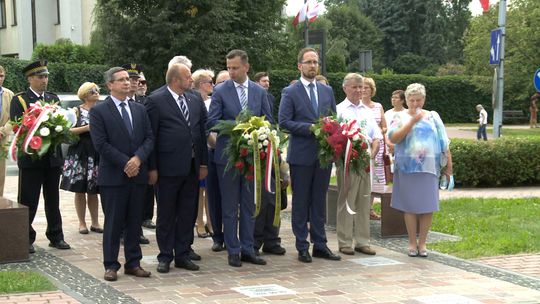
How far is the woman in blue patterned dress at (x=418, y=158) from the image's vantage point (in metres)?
8.83

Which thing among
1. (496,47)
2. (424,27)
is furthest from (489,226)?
(424,27)

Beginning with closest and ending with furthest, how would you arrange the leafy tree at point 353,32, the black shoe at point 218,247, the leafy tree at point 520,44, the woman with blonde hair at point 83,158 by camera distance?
the black shoe at point 218,247 → the woman with blonde hair at point 83,158 → the leafy tree at point 520,44 → the leafy tree at point 353,32

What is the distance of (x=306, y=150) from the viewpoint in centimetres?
853

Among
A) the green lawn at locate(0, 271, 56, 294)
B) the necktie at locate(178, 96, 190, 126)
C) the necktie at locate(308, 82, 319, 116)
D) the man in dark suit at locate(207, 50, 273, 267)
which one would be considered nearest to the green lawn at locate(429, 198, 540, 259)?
the necktie at locate(308, 82, 319, 116)

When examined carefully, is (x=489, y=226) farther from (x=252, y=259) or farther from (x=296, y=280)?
(x=296, y=280)

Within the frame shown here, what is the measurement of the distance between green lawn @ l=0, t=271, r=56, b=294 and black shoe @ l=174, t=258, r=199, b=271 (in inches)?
53.0

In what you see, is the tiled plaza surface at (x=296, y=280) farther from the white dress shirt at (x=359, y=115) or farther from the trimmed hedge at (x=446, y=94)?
the trimmed hedge at (x=446, y=94)

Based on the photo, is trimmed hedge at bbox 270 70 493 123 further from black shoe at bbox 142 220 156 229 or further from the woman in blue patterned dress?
the woman in blue patterned dress

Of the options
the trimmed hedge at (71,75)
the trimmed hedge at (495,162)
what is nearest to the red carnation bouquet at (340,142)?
the trimmed hedge at (495,162)

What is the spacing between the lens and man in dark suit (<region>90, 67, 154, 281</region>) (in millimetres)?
7461

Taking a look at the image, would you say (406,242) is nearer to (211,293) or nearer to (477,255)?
(477,255)

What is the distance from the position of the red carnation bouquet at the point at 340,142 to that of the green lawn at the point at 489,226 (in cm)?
166

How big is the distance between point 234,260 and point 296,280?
2.95 ft

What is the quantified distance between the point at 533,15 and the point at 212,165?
88.9 feet
